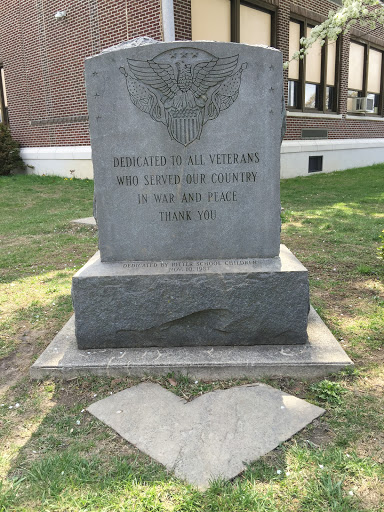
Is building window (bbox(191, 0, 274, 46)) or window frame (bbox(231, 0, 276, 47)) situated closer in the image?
building window (bbox(191, 0, 274, 46))

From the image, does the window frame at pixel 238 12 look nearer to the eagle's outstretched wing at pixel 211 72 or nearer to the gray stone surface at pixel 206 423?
the eagle's outstretched wing at pixel 211 72

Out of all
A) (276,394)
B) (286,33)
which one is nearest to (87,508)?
(276,394)

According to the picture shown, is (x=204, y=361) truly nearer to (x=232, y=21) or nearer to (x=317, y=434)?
(x=317, y=434)

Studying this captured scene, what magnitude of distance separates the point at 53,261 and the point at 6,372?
2.66 meters

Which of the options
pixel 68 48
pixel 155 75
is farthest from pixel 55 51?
pixel 155 75

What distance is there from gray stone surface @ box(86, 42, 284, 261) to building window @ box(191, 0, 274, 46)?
8.49 meters

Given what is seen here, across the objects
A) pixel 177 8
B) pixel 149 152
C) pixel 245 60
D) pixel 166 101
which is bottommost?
pixel 149 152

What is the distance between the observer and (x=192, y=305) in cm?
301

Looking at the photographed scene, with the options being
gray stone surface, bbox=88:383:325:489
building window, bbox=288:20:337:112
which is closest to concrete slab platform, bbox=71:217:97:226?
gray stone surface, bbox=88:383:325:489

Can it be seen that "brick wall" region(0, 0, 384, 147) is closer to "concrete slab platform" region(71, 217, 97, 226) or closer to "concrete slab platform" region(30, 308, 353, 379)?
"concrete slab platform" region(71, 217, 97, 226)

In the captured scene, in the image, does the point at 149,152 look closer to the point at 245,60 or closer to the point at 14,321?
the point at 245,60

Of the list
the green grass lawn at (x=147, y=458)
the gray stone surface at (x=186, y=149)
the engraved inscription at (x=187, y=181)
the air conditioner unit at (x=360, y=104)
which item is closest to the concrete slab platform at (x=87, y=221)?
the green grass lawn at (x=147, y=458)

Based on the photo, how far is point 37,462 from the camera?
2121mm

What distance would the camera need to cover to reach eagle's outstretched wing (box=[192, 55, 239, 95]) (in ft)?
9.80
